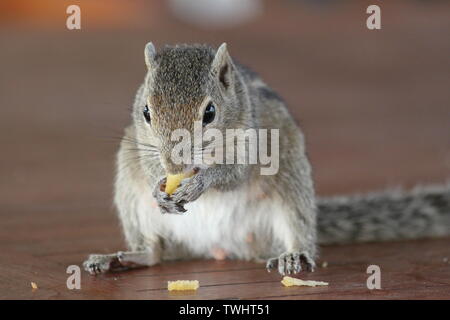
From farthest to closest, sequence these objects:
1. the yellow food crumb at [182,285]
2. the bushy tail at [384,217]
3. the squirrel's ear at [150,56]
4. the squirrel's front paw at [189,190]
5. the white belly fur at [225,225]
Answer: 1. the bushy tail at [384,217]
2. the white belly fur at [225,225]
3. the squirrel's ear at [150,56]
4. the squirrel's front paw at [189,190]
5. the yellow food crumb at [182,285]

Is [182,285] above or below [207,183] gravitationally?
below

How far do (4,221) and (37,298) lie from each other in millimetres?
1813

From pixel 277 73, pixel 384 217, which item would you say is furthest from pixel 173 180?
pixel 277 73

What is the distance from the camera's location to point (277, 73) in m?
9.24

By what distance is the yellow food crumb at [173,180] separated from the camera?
2.95m

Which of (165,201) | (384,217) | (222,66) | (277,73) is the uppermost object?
(277,73)

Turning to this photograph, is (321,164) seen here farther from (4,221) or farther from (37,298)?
(37,298)

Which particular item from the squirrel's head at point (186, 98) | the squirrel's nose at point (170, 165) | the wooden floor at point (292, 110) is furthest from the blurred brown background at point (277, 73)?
the squirrel's nose at point (170, 165)

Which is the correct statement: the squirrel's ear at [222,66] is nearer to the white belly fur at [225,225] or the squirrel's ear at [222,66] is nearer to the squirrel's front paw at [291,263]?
the white belly fur at [225,225]

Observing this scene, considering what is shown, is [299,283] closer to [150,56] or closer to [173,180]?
[173,180]

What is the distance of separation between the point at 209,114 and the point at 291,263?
590 millimetres

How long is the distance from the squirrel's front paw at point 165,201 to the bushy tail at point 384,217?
92 centimetres

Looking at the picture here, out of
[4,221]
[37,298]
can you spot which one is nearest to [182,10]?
[4,221]

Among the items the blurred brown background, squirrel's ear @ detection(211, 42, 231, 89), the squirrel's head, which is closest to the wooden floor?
the blurred brown background
